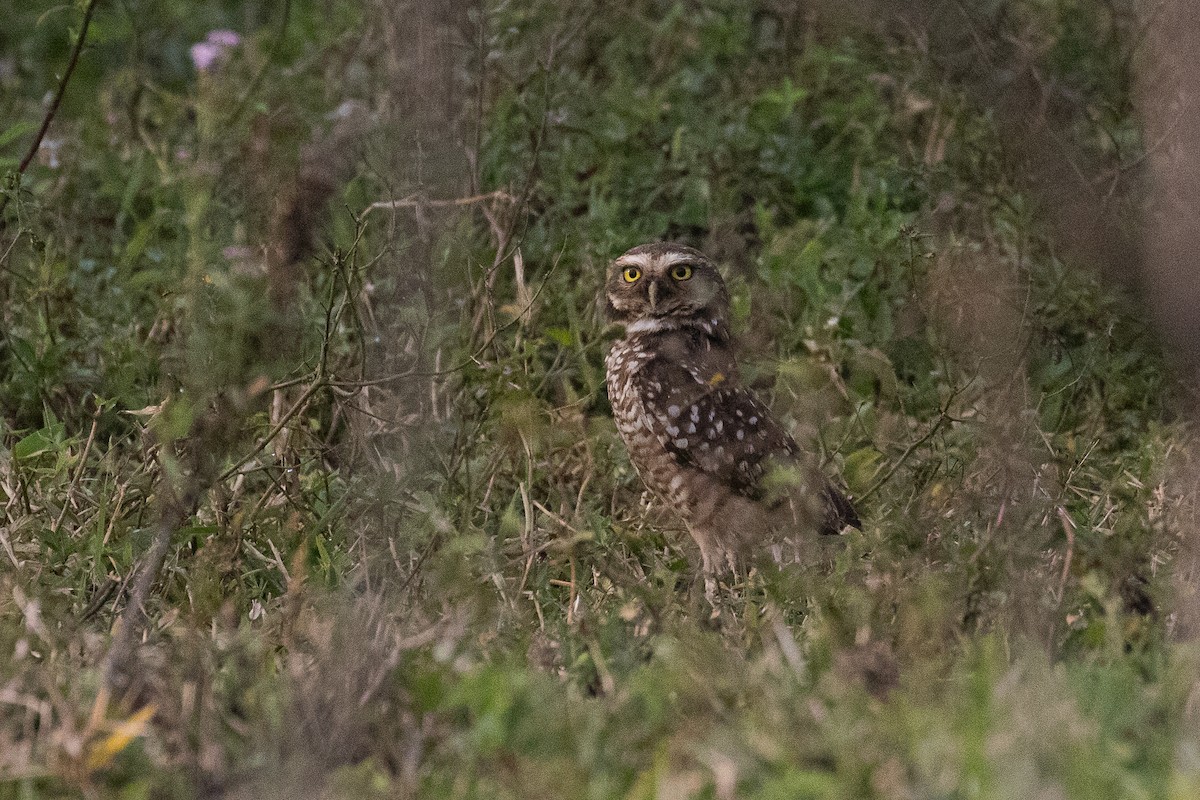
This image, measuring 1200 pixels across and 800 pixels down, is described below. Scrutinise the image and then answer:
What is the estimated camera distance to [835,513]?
5.04m

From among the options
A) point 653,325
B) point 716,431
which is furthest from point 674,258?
Answer: point 716,431

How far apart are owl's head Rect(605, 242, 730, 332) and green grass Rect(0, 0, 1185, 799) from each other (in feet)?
0.98

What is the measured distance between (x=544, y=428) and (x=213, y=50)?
3.25 meters

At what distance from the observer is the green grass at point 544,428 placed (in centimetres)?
321

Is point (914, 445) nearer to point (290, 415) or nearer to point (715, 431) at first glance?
point (715, 431)

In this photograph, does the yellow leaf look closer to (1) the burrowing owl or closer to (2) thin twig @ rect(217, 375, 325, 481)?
(2) thin twig @ rect(217, 375, 325, 481)

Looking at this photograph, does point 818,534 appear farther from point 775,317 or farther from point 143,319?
point 143,319

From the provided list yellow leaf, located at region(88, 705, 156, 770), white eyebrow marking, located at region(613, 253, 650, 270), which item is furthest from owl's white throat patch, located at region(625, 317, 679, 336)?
yellow leaf, located at region(88, 705, 156, 770)

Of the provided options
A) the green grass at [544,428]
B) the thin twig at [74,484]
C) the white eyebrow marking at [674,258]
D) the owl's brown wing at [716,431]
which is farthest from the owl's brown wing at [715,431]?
the thin twig at [74,484]

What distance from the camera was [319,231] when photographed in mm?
6363

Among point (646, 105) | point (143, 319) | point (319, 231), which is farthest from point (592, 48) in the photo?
point (143, 319)

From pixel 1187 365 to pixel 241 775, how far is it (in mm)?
2286

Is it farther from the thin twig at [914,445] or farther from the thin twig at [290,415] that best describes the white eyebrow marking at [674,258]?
the thin twig at [290,415]

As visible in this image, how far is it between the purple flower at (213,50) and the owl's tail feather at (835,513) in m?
3.49
